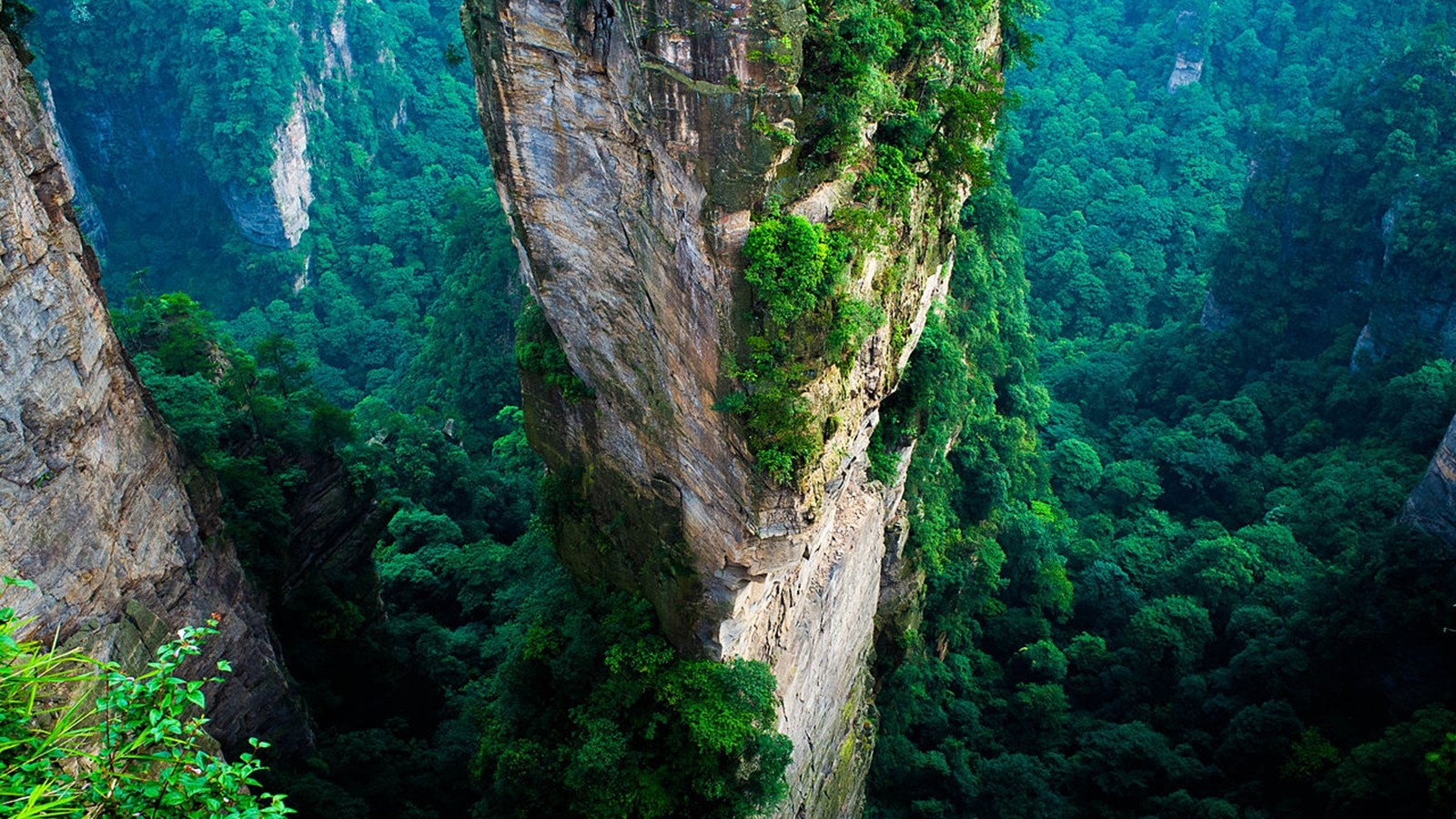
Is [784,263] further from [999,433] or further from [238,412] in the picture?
[999,433]

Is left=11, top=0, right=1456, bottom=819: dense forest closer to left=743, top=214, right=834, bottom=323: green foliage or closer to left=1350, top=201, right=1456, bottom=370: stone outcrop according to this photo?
left=1350, top=201, right=1456, bottom=370: stone outcrop

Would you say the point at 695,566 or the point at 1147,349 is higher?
the point at 695,566

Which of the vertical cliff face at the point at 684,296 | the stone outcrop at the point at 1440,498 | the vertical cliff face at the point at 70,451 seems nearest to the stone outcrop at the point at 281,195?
the vertical cliff face at the point at 70,451

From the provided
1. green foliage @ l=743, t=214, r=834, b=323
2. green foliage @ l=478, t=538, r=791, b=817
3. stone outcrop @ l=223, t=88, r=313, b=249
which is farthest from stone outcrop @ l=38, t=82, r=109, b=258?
A: green foliage @ l=743, t=214, r=834, b=323

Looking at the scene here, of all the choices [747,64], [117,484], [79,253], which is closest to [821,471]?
[747,64]

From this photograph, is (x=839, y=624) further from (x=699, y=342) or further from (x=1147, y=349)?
(x=1147, y=349)

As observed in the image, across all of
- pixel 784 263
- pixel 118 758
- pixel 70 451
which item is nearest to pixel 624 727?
pixel 784 263
